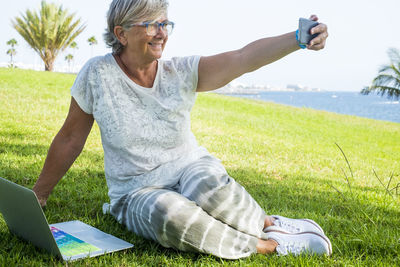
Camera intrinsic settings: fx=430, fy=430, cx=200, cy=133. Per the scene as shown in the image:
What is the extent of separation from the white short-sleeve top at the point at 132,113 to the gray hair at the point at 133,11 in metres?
0.25

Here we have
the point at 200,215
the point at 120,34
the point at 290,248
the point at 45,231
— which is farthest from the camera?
the point at 120,34

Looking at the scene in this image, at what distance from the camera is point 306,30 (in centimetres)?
214

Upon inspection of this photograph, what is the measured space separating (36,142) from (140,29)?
3.43 metres

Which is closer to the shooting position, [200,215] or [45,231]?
[45,231]

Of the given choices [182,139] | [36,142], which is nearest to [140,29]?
[182,139]

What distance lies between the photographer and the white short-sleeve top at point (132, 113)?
99.0 inches

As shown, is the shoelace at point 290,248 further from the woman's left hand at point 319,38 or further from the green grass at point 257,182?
the woman's left hand at point 319,38

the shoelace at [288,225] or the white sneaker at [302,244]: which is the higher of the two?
the shoelace at [288,225]

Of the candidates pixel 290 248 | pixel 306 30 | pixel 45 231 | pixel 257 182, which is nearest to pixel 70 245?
pixel 45 231

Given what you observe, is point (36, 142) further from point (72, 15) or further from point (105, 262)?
point (72, 15)

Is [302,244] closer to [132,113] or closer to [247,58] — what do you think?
[247,58]

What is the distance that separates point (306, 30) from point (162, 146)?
1059 mm

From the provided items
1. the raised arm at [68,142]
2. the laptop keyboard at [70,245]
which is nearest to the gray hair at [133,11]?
the raised arm at [68,142]

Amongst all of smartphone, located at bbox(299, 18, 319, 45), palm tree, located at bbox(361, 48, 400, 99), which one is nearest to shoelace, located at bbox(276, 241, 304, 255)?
smartphone, located at bbox(299, 18, 319, 45)
